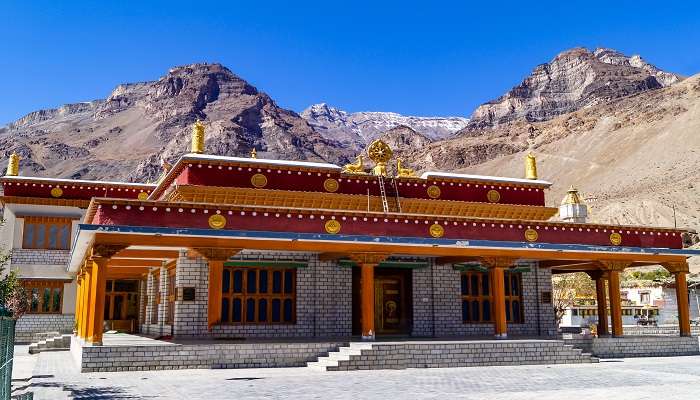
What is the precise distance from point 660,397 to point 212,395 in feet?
26.2

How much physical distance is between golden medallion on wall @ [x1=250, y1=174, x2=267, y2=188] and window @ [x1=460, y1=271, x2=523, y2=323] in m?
7.63

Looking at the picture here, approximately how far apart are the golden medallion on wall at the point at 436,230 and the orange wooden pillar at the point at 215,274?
562 centimetres

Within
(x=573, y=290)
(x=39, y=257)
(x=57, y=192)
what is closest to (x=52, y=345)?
(x=39, y=257)

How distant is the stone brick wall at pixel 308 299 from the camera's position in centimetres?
1895

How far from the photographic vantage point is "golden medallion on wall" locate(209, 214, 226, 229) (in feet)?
54.3

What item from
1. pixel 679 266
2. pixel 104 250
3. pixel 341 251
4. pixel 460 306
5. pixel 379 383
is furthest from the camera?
pixel 679 266

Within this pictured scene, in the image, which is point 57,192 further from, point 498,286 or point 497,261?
point 498,286

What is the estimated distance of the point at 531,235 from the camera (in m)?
20.0

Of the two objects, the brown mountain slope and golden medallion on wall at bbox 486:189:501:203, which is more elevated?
the brown mountain slope

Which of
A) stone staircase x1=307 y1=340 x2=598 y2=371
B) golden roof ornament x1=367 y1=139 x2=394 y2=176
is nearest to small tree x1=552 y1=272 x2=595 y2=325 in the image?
golden roof ornament x1=367 y1=139 x2=394 y2=176

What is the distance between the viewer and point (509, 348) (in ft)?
60.0

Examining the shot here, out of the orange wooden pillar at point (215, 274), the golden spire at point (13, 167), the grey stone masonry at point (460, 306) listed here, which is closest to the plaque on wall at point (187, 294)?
the orange wooden pillar at point (215, 274)

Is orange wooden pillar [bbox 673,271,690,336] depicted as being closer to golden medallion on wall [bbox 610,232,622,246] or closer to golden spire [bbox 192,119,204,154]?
golden medallion on wall [bbox 610,232,622,246]

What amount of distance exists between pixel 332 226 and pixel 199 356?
4.88 metres
